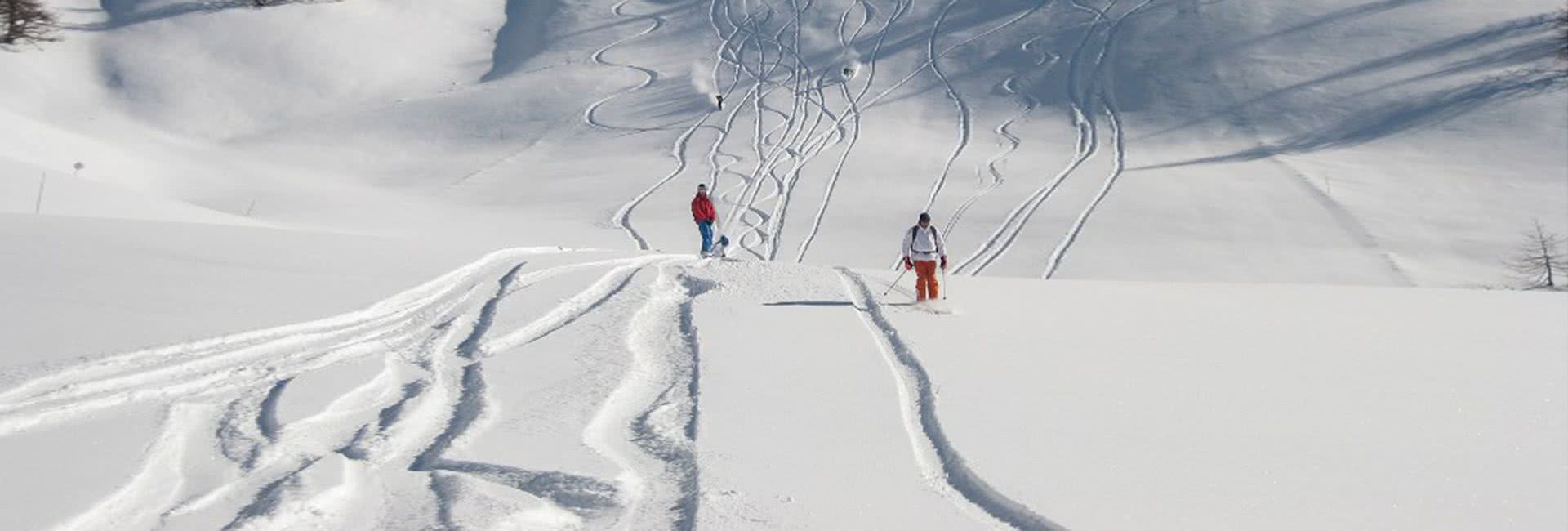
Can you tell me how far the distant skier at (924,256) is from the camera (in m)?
15.6

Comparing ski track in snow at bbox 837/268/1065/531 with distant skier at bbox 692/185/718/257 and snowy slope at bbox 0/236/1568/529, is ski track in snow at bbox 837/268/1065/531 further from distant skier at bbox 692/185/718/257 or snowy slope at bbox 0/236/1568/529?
distant skier at bbox 692/185/718/257

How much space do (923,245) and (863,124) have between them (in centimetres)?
2248

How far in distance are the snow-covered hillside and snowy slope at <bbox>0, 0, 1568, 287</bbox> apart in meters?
0.16

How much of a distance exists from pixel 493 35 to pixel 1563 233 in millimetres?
31247

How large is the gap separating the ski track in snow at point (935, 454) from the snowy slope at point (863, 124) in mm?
13850

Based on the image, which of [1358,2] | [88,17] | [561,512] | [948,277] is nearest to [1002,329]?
[948,277]

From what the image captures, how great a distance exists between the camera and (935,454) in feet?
29.0

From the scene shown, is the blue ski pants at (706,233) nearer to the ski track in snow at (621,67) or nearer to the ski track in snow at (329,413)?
the ski track in snow at (329,413)

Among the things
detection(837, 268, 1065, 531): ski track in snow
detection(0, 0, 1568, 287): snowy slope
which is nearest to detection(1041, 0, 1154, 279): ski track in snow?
detection(0, 0, 1568, 287): snowy slope

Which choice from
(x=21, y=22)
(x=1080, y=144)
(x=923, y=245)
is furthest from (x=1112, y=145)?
(x=21, y=22)

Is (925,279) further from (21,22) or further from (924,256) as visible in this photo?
(21,22)

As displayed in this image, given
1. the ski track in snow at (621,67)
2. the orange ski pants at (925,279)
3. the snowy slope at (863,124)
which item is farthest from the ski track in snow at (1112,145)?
the ski track in snow at (621,67)

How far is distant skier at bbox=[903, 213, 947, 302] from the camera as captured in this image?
1561cm

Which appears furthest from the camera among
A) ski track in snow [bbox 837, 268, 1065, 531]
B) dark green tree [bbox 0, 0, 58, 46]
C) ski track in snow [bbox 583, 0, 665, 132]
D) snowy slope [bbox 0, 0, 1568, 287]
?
dark green tree [bbox 0, 0, 58, 46]
